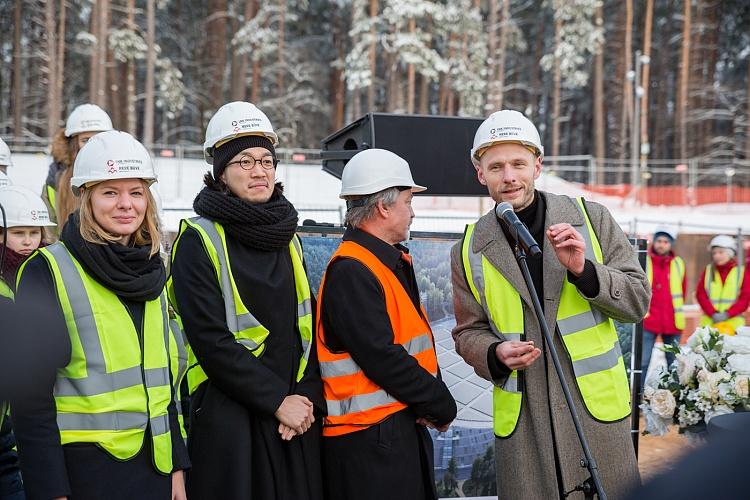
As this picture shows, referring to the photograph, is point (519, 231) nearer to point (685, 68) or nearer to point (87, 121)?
point (87, 121)

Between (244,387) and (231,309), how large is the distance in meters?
0.32

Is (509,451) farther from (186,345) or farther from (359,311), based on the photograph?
(186,345)

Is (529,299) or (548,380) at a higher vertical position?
(529,299)

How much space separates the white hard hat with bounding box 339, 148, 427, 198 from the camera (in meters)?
3.43

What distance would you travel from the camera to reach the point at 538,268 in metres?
3.28

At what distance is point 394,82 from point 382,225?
102 feet

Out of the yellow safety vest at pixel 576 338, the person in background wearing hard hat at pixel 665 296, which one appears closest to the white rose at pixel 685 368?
the yellow safety vest at pixel 576 338

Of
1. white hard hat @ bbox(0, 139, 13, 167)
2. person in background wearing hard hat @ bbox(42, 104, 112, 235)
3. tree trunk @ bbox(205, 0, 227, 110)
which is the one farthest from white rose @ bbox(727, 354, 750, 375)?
tree trunk @ bbox(205, 0, 227, 110)

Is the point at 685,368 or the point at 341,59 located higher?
the point at 341,59

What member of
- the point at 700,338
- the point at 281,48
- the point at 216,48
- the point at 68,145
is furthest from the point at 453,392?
the point at 281,48

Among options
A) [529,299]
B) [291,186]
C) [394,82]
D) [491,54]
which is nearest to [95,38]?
[291,186]

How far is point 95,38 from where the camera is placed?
2705 centimetres

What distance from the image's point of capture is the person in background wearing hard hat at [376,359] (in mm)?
3234

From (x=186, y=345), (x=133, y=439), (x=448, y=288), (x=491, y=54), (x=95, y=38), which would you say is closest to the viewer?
(x=133, y=439)
